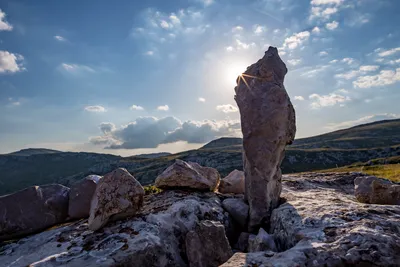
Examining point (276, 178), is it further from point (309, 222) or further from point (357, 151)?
point (357, 151)

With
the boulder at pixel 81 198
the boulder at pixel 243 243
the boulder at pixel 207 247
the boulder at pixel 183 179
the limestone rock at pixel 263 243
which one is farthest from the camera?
the boulder at pixel 183 179

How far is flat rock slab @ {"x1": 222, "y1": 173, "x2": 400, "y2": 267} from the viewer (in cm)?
736

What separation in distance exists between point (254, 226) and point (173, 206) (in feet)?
12.6

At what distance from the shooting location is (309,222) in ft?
32.3

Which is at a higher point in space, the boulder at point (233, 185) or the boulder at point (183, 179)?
the boulder at point (183, 179)

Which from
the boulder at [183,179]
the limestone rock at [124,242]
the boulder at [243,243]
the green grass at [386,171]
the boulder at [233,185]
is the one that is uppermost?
the boulder at [183,179]

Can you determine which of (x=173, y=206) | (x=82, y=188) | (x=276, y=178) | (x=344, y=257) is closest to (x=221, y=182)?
(x=276, y=178)

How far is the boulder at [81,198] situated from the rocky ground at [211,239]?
116 centimetres

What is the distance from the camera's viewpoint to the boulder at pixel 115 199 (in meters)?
11.2

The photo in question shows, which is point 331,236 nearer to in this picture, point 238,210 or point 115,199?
point 238,210

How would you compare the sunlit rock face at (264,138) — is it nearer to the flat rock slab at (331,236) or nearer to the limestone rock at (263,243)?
the flat rock slab at (331,236)

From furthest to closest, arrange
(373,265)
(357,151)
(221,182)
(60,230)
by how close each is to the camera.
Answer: (357,151), (221,182), (60,230), (373,265)

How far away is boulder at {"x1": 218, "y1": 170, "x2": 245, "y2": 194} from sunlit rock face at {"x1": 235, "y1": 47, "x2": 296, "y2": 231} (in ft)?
10.5

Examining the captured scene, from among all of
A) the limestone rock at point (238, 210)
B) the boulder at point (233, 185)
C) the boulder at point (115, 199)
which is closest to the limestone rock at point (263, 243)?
the limestone rock at point (238, 210)
